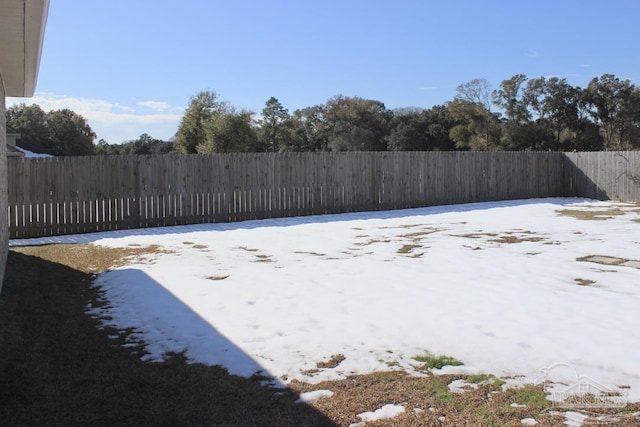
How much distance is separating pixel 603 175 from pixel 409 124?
32.5m

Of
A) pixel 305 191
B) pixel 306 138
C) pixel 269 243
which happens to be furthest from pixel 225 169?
pixel 306 138

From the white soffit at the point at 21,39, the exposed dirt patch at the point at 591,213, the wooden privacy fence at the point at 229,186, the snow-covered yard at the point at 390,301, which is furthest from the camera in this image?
the exposed dirt patch at the point at 591,213

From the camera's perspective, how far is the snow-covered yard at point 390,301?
153 inches

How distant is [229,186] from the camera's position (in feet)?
44.1

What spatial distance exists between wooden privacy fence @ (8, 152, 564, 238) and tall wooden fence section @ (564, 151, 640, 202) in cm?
261

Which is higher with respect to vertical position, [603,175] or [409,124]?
[409,124]

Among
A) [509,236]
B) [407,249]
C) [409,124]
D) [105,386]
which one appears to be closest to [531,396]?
[105,386]

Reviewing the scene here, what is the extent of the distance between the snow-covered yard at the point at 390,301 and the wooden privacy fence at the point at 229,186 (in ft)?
4.52

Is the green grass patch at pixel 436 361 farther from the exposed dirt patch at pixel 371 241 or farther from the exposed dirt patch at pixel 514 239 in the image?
the exposed dirt patch at pixel 514 239

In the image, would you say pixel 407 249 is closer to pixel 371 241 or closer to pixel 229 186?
pixel 371 241

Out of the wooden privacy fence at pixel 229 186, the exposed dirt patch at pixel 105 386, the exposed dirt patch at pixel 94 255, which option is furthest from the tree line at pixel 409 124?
the exposed dirt patch at pixel 105 386

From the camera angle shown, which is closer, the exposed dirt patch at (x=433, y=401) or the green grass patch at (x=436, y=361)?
the exposed dirt patch at (x=433, y=401)

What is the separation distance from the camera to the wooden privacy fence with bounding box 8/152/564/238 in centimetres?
1141

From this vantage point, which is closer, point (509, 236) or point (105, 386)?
point (105, 386)
